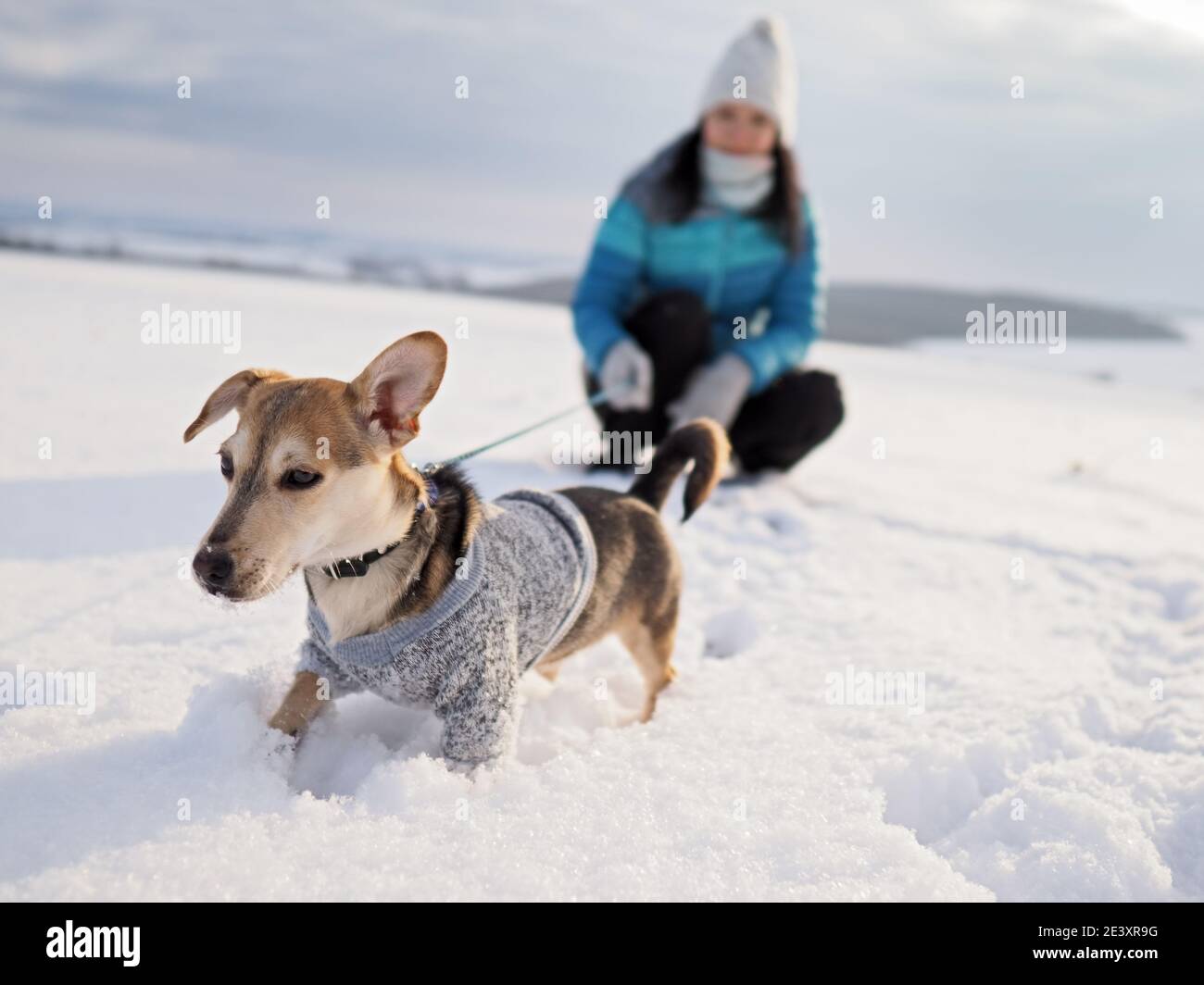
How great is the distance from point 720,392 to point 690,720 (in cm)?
254

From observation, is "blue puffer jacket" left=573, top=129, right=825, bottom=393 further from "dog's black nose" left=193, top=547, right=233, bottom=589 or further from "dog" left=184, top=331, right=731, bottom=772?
"dog's black nose" left=193, top=547, right=233, bottom=589

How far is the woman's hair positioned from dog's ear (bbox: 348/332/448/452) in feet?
10.6

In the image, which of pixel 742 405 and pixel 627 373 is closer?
pixel 627 373

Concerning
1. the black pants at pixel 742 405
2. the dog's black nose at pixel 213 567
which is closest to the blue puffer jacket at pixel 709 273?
the black pants at pixel 742 405

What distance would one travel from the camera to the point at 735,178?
16.1ft

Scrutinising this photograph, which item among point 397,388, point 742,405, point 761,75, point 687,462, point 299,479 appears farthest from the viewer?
point 742,405

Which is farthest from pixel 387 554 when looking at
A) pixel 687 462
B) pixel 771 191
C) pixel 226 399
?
pixel 771 191

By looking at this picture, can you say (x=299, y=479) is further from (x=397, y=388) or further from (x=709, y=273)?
(x=709, y=273)

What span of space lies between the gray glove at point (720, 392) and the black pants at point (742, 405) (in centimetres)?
22

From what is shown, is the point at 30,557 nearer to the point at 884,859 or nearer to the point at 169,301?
the point at 884,859

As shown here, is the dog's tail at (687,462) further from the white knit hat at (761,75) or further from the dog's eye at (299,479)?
the white knit hat at (761,75)

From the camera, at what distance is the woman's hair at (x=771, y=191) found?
498 cm

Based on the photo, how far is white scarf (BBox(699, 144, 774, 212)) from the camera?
4.88 meters
